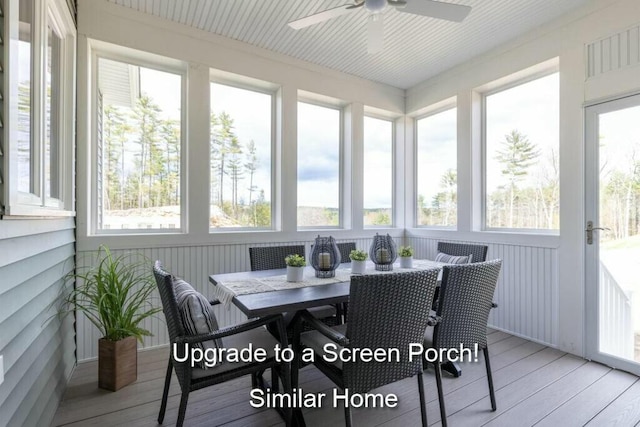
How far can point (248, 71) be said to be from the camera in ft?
10.5

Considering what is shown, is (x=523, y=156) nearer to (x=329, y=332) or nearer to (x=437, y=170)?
(x=437, y=170)

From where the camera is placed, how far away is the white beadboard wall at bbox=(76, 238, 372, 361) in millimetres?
2508

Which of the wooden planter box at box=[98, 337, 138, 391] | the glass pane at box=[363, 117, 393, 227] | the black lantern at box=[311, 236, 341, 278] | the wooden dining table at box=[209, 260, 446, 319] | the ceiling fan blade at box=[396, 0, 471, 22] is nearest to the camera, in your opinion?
the wooden dining table at box=[209, 260, 446, 319]

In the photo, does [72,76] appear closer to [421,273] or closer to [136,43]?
[136,43]

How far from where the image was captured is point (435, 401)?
1.96m

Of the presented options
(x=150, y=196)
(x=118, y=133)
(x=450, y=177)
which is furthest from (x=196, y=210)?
(x=450, y=177)

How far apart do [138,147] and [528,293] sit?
3.89 m

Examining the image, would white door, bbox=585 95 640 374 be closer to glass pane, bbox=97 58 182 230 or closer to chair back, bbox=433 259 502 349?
chair back, bbox=433 259 502 349

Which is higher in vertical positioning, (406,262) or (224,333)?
(406,262)

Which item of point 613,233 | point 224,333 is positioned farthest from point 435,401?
point 613,233

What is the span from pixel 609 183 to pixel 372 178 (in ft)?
7.98

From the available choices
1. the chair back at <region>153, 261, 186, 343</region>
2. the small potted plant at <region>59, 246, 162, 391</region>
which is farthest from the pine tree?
the small potted plant at <region>59, 246, 162, 391</region>

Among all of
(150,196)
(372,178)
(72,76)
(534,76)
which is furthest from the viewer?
(372,178)

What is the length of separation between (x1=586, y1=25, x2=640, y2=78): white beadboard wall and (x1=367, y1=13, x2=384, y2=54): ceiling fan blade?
177cm
